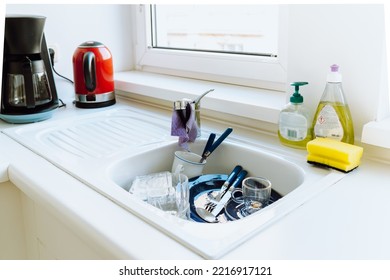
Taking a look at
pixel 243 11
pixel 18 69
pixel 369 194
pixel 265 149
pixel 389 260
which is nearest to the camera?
pixel 389 260

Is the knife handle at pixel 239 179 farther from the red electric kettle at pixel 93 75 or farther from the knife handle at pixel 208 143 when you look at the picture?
the red electric kettle at pixel 93 75

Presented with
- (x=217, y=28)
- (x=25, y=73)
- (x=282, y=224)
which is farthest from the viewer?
(x=217, y=28)

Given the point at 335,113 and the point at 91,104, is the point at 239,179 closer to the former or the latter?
the point at 335,113

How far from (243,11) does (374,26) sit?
65 cm

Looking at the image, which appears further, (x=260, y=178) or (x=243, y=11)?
(x=243, y=11)

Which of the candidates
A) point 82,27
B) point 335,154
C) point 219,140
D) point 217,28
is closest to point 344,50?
point 335,154

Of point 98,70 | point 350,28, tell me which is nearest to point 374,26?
point 350,28

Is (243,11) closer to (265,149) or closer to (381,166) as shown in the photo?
(265,149)

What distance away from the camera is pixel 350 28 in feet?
3.02

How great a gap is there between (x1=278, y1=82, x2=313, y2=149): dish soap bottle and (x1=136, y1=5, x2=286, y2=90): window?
331 mm

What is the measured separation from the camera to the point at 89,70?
141 cm

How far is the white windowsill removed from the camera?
3.79ft

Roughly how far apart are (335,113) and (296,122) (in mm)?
104

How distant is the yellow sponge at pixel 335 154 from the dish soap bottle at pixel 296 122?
0.09 m
